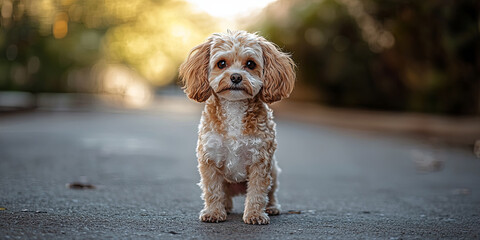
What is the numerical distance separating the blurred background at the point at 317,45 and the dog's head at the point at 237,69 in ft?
28.6

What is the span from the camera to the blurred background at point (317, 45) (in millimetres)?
18969

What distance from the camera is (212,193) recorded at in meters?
4.79

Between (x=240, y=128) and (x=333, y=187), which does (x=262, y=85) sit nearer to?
(x=240, y=128)

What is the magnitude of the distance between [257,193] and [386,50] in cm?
1893

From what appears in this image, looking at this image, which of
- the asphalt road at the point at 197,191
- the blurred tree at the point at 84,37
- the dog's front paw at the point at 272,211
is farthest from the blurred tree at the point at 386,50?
the dog's front paw at the point at 272,211

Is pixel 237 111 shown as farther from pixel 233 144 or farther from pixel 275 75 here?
pixel 275 75

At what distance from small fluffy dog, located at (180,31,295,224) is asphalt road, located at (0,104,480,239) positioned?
0.29 metres

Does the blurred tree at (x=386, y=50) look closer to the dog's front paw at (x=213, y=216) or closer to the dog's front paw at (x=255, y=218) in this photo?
the dog's front paw at (x=255, y=218)

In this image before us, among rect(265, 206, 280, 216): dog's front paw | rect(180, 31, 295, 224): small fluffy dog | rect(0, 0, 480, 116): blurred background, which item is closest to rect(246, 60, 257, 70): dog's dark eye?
rect(180, 31, 295, 224): small fluffy dog

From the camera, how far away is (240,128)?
4715 millimetres

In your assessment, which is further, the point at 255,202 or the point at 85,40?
the point at 85,40

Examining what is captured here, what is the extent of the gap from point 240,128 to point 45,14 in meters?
23.8

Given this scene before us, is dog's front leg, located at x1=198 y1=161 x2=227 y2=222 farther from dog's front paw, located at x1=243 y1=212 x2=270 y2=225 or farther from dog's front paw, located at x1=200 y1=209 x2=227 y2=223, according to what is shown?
dog's front paw, located at x1=243 y1=212 x2=270 y2=225

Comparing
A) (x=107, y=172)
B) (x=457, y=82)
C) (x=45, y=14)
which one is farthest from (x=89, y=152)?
(x=45, y=14)
